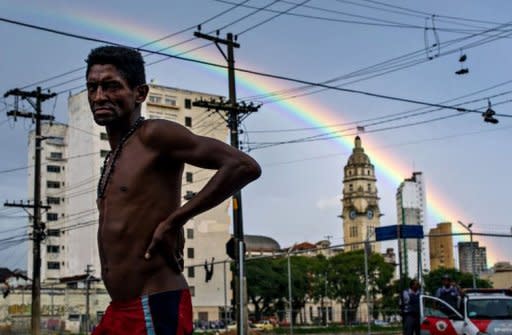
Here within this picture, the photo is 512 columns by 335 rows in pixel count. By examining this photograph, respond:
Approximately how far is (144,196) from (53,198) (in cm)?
9635

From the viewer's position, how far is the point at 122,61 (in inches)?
114

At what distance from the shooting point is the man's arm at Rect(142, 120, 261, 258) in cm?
269

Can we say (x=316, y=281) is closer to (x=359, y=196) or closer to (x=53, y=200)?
(x=53, y=200)

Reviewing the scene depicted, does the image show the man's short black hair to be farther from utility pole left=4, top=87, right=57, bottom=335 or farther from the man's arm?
utility pole left=4, top=87, right=57, bottom=335

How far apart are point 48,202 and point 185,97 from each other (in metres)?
21.6

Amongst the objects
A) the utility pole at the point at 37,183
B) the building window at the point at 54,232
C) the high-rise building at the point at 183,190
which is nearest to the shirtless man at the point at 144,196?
the utility pole at the point at 37,183

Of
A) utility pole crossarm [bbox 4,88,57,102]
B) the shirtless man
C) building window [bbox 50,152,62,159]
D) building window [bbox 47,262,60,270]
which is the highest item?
building window [bbox 50,152,62,159]

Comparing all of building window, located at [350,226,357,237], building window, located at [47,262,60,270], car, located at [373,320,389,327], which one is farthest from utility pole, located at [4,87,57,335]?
building window, located at [350,226,357,237]

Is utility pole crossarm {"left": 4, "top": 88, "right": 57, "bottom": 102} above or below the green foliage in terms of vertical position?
above

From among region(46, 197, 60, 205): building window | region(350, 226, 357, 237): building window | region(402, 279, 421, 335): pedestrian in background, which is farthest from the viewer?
region(350, 226, 357, 237): building window

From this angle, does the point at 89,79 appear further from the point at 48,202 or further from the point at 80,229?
the point at 48,202

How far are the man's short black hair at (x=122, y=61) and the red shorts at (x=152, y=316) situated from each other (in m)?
0.81

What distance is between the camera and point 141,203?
2.85 meters

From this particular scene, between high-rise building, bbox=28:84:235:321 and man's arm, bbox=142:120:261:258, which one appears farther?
high-rise building, bbox=28:84:235:321
